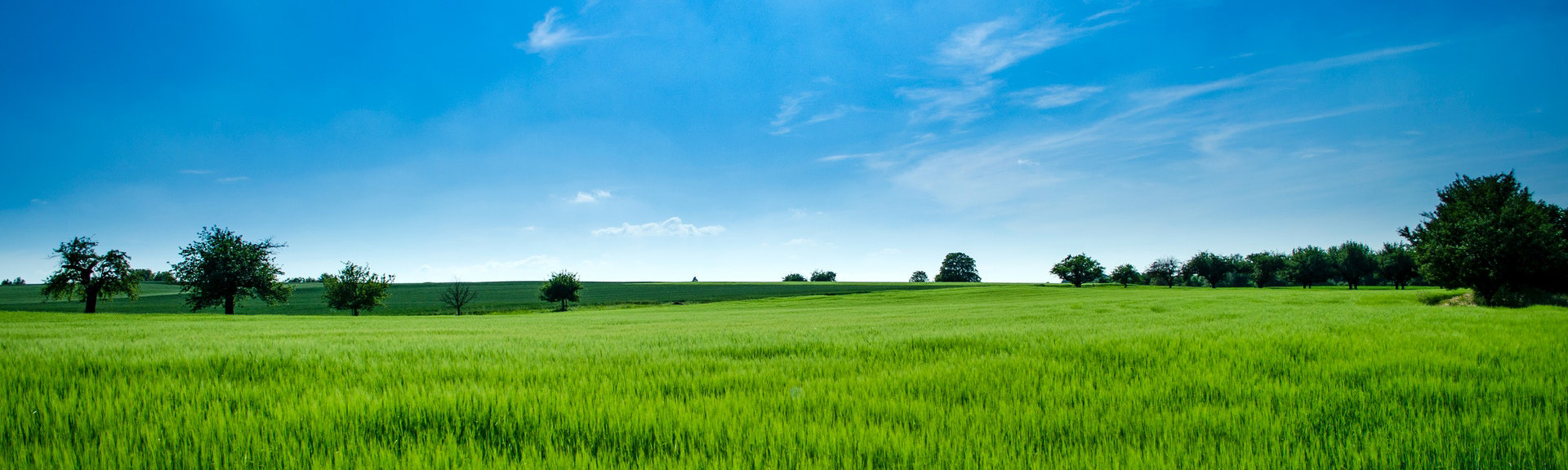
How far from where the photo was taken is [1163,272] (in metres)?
133

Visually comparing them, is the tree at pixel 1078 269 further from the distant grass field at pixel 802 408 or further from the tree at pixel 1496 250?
the distant grass field at pixel 802 408

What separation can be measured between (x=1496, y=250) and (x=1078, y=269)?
87006 mm

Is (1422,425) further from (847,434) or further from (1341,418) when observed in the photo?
(847,434)

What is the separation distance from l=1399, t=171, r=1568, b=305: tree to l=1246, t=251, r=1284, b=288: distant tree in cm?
9404

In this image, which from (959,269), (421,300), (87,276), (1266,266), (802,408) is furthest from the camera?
(959,269)

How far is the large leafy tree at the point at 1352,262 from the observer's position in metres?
87.9

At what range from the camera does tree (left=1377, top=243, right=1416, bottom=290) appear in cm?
7725

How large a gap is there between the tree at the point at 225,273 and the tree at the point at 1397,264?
136811 mm

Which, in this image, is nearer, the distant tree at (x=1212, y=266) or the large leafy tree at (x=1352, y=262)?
the large leafy tree at (x=1352, y=262)

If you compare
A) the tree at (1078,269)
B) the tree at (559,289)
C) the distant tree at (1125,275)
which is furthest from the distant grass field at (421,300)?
the distant tree at (1125,275)

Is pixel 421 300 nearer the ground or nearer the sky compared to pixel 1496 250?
nearer the ground

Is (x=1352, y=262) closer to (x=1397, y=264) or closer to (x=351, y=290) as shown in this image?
(x=1397, y=264)

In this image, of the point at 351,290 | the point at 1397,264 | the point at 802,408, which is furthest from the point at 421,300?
the point at 1397,264

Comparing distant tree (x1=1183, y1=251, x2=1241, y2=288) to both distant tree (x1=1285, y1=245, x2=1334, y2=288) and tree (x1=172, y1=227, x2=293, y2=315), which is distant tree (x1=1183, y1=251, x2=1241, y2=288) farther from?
tree (x1=172, y1=227, x2=293, y2=315)
